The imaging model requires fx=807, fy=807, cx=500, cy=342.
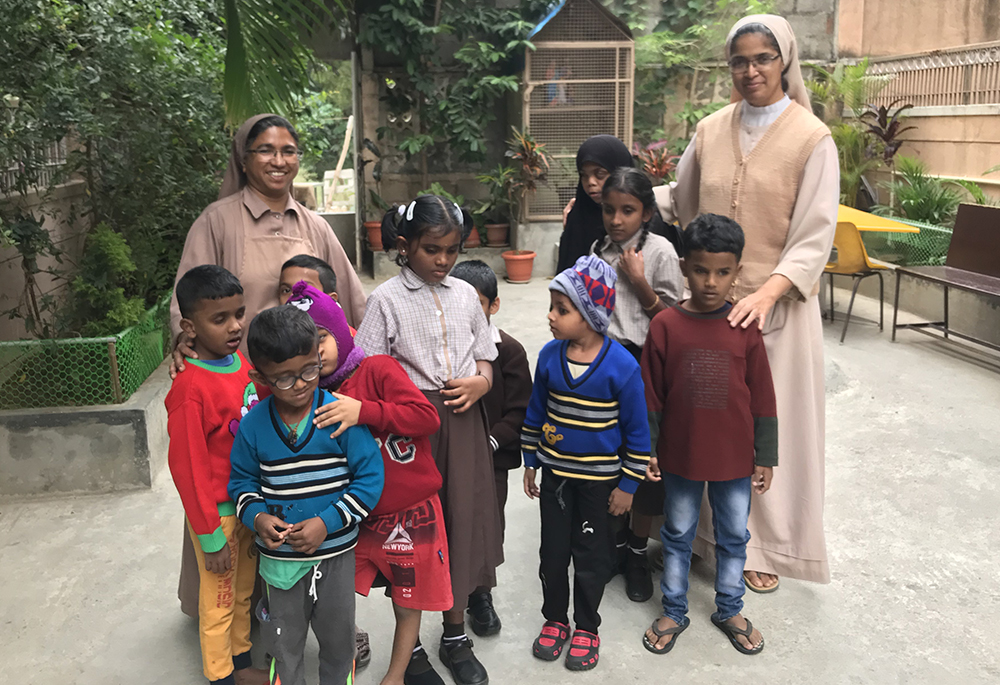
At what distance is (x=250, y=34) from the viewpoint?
2.93 m

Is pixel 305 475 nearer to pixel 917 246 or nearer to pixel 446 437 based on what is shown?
pixel 446 437

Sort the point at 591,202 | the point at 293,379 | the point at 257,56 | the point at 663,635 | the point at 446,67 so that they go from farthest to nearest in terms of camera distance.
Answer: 1. the point at 446,67
2. the point at 591,202
3. the point at 257,56
4. the point at 663,635
5. the point at 293,379

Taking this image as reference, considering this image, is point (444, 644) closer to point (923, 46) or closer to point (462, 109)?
point (462, 109)

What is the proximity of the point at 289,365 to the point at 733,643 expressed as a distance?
1710 mm

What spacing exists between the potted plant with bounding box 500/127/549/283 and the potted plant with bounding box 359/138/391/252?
4.74 feet

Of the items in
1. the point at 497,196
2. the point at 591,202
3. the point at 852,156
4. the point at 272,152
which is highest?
the point at 852,156

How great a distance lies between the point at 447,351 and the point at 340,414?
446 mm

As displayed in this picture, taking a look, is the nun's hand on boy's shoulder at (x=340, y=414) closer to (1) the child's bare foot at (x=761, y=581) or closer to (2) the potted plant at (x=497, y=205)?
(1) the child's bare foot at (x=761, y=581)

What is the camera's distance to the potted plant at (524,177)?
8625 millimetres

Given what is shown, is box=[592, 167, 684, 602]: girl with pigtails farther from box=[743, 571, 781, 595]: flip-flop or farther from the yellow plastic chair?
the yellow plastic chair

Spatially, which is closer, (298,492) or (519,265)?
(298,492)

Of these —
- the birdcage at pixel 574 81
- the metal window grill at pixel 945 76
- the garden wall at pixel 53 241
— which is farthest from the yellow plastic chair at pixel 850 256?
the garden wall at pixel 53 241

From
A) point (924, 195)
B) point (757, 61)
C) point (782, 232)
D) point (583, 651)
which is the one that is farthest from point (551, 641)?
point (924, 195)

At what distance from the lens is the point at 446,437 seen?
7.35 feet
